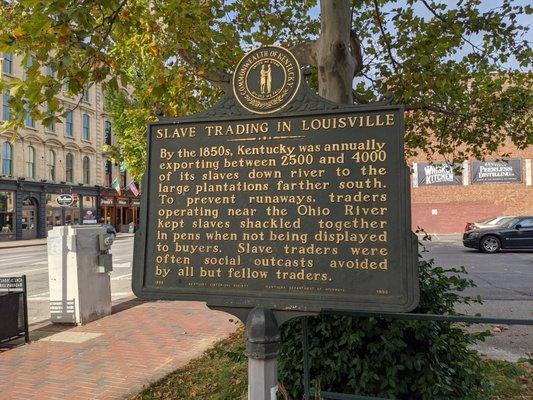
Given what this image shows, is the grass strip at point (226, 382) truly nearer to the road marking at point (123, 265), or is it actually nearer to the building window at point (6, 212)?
the road marking at point (123, 265)

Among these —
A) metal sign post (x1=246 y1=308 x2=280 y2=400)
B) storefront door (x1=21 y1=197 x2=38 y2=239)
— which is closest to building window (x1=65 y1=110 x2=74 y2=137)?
storefront door (x1=21 y1=197 x2=38 y2=239)

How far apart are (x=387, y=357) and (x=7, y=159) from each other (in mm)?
37855

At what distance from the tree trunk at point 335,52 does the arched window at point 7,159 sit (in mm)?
36419

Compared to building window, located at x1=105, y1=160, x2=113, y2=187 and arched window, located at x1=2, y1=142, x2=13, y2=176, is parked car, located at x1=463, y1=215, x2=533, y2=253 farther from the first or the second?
building window, located at x1=105, y1=160, x2=113, y2=187

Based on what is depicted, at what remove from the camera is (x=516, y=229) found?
1962cm

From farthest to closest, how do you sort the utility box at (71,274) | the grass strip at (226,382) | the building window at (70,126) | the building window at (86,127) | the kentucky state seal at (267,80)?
the building window at (86,127) < the building window at (70,126) < the utility box at (71,274) < the grass strip at (226,382) < the kentucky state seal at (267,80)

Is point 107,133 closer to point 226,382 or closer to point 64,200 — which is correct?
point 64,200

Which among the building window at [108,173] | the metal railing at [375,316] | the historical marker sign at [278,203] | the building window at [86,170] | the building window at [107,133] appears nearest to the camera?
the historical marker sign at [278,203]

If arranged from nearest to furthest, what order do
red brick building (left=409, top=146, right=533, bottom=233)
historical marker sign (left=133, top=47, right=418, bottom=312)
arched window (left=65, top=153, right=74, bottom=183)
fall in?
historical marker sign (left=133, top=47, right=418, bottom=312)
red brick building (left=409, top=146, right=533, bottom=233)
arched window (left=65, top=153, right=74, bottom=183)

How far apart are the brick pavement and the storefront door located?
107 ft

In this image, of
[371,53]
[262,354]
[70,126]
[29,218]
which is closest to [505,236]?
[371,53]

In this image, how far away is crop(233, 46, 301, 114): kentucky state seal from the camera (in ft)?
10.4

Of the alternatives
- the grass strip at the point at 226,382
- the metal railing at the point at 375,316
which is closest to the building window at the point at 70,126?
the grass strip at the point at 226,382

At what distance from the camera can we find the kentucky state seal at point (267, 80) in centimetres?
317
